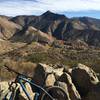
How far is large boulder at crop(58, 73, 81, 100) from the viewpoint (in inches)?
659

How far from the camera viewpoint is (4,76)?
28.1 meters

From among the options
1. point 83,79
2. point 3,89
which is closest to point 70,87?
point 83,79

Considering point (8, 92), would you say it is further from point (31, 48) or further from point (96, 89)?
point (31, 48)

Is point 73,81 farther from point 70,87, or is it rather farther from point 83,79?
point 70,87

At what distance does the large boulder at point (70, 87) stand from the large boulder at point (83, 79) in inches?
21.2

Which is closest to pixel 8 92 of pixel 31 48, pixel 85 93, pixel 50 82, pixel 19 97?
pixel 19 97

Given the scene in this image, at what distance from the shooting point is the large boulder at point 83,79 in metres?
17.5

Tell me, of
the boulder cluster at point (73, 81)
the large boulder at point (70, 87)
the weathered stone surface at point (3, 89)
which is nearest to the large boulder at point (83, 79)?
the boulder cluster at point (73, 81)

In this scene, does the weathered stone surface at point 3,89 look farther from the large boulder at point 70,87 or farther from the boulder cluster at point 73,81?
the large boulder at point 70,87

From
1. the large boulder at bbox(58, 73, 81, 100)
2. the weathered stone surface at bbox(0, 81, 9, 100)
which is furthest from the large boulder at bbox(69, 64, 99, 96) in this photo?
the weathered stone surface at bbox(0, 81, 9, 100)

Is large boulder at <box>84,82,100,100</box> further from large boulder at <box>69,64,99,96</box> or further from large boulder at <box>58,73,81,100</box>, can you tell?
large boulder at <box>69,64,99,96</box>

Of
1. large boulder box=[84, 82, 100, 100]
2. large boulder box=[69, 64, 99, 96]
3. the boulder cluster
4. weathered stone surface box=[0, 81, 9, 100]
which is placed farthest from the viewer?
large boulder box=[69, 64, 99, 96]

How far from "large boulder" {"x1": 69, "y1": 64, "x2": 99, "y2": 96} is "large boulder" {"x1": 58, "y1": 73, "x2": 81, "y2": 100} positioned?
0.54m

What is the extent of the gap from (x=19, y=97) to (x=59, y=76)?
271 cm
